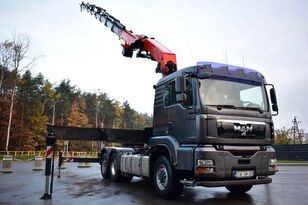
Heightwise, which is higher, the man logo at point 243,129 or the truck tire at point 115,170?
the man logo at point 243,129

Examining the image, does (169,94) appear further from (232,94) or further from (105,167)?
(105,167)

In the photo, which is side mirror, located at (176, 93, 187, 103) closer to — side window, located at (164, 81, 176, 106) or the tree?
side window, located at (164, 81, 176, 106)

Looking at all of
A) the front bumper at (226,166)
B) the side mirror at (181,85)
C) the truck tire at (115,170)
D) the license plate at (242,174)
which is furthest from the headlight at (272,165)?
the truck tire at (115,170)

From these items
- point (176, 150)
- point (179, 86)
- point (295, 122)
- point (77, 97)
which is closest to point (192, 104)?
point (179, 86)

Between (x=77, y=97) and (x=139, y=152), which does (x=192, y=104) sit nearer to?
(x=139, y=152)

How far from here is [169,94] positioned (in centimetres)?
843

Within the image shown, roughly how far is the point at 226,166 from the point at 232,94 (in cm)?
177

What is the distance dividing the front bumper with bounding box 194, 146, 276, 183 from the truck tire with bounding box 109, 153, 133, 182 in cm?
498

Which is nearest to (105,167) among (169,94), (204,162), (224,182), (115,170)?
(115,170)

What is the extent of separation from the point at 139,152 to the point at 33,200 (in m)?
3.93

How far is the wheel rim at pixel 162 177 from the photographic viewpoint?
7859mm

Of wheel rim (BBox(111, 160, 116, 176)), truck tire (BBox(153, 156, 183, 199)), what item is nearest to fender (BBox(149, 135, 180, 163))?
truck tire (BBox(153, 156, 183, 199))

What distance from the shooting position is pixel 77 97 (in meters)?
78.4

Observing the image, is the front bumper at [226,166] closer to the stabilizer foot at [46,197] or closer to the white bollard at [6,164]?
the stabilizer foot at [46,197]
